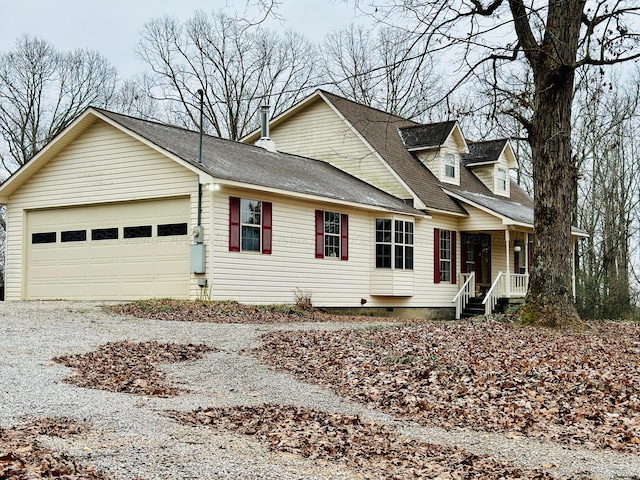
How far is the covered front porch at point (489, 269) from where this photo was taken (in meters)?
24.4

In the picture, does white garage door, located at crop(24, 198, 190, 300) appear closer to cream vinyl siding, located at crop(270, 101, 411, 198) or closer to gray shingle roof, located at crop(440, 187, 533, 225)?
cream vinyl siding, located at crop(270, 101, 411, 198)

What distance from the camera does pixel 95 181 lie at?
63.2ft

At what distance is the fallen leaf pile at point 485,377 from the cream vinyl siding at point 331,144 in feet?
35.0

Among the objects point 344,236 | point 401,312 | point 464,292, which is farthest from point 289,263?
point 464,292

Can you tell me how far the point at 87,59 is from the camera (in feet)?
133

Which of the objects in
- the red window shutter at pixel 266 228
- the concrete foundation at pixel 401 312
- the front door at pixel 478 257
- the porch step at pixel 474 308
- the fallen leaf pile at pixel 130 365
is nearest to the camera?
the fallen leaf pile at pixel 130 365

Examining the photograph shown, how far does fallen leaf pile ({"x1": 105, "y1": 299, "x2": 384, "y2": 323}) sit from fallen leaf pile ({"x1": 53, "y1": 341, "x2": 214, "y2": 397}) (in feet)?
12.2

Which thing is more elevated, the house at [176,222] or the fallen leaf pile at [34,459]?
the house at [176,222]

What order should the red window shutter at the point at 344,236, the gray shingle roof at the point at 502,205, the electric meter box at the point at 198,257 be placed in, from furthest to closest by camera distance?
1. the gray shingle roof at the point at 502,205
2. the red window shutter at the point at 344,236
3. the electric meter box at the point at 198,257

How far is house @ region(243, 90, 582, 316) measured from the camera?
75.9 feet

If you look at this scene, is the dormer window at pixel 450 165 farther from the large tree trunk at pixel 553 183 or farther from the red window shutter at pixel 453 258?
the large tree trunk at pixel 553 183

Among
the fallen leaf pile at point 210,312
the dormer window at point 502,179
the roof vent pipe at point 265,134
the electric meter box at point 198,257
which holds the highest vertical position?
the roof vent pipe at point 265,134

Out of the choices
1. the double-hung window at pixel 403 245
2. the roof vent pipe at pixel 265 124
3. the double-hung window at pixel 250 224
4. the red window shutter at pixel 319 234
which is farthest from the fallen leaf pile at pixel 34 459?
the roof vent pipe at pixel 265 124

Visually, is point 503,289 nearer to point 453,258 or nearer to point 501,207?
point 453,258
